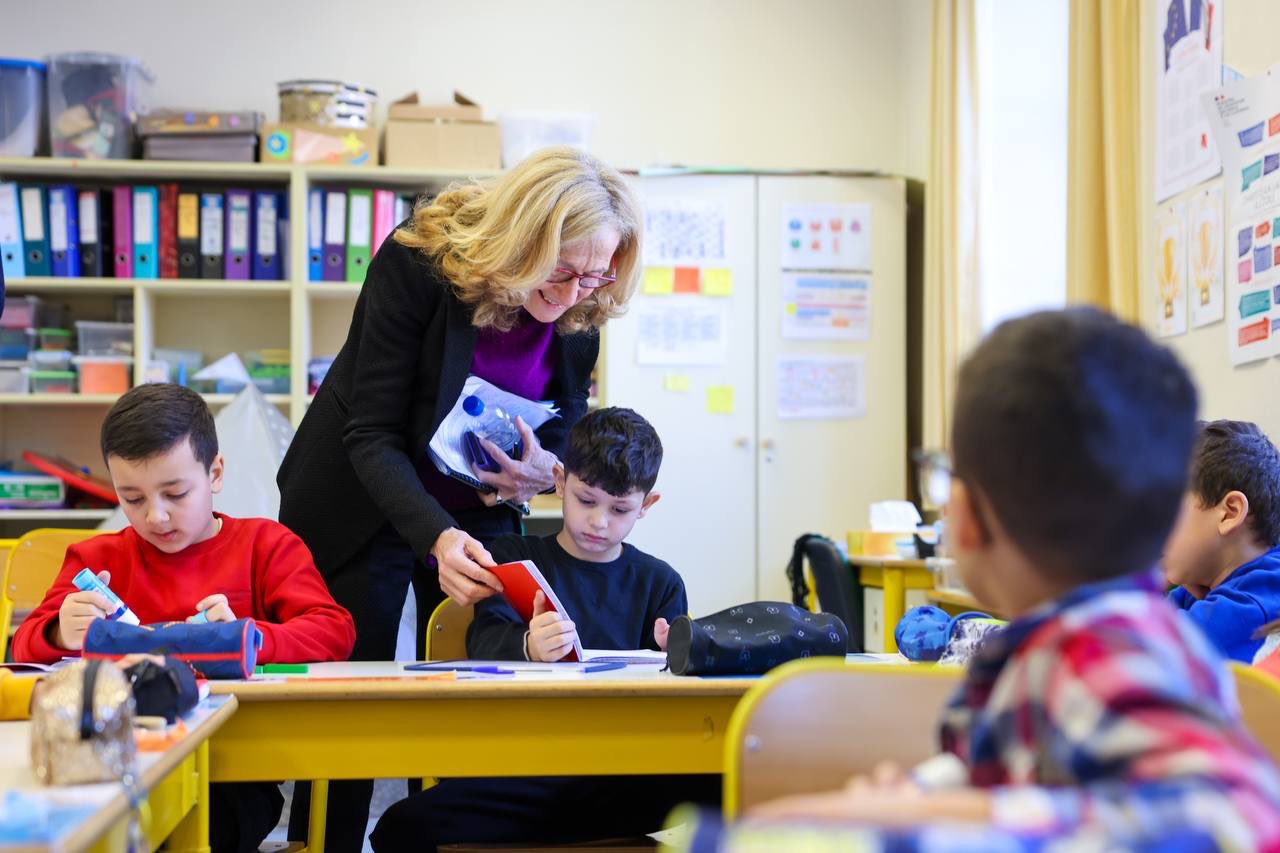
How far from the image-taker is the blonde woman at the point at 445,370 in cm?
195

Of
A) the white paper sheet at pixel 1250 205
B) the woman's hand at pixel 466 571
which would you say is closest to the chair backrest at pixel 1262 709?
the woman's hand at pixel 466 571

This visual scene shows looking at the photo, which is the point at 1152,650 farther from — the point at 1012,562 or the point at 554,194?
the point at 554,194

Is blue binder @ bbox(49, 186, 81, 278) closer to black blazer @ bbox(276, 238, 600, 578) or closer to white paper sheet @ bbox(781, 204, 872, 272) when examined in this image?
white paper sheet @ bbox(781, 204, 872, 272)

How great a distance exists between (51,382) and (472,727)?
3.46 meters

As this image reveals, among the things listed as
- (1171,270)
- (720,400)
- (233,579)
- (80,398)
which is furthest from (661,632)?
(80,398)

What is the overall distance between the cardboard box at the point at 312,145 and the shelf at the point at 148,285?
0.42 metres

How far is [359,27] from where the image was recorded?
4969 millimetres

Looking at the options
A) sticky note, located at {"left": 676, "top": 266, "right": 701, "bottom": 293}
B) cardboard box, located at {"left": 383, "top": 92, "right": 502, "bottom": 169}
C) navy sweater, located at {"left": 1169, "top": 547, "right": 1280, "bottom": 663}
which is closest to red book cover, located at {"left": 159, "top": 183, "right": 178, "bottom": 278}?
cardboard box, located at {"left": 383, "top": 92, "right": 502, "bottom": 169}

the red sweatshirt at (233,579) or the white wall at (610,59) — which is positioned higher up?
the white wall at (610,59)

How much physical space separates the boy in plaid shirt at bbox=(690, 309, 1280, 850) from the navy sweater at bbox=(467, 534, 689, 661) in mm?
1316

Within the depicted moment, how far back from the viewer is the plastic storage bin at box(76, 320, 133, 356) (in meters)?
4.51

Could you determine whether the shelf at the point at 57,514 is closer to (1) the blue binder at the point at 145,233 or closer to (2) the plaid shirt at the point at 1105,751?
(1) the blue binder at the point at 145,233

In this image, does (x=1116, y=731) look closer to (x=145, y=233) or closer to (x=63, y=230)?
(x=145, y=233)

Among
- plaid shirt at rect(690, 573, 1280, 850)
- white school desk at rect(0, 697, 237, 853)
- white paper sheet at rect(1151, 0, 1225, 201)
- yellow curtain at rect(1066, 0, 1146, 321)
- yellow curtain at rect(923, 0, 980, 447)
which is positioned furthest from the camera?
yellow curtain at rect(923, 0, 980, 447)
